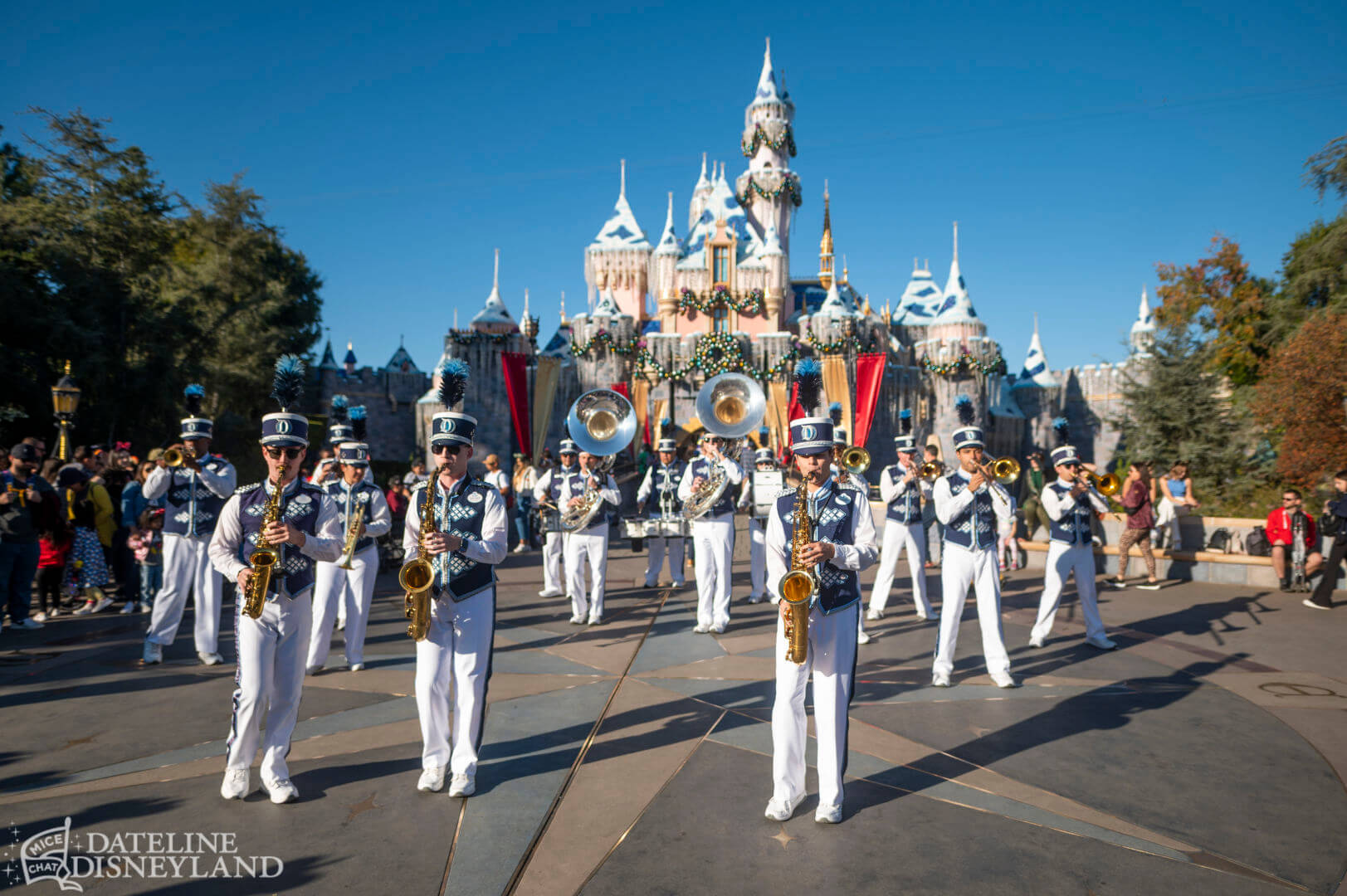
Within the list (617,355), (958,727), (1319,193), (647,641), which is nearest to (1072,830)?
(958,727)

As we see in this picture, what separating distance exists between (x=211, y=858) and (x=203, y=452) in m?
4.71

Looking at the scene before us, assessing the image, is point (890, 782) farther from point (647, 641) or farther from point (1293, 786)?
point (647, 641)

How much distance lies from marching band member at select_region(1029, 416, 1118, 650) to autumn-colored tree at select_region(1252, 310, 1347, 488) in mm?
8775

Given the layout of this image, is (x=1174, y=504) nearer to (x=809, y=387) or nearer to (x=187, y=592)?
(x=809, y=387)

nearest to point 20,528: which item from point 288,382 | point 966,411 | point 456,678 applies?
point 288,382

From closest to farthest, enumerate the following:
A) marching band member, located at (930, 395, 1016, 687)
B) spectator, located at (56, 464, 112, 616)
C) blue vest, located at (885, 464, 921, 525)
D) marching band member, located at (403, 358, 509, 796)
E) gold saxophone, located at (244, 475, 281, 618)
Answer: gold saxophone, located at (244, 475, 281, 618)
marching band member, located at (403, 358, 509, 796)
marching band member, located at (930, 395, 1016, 687)
spectator, located at (56, 464, 112, 616)
blue vest, located at (885, 464, 921, 525)

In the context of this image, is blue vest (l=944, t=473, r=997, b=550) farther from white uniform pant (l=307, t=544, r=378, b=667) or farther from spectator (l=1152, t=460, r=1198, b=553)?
spectator (l=1152, t=460, r=1198, b=553)

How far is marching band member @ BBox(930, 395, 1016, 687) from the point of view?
21.5 feet

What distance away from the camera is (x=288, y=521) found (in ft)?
15.2

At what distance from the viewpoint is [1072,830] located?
155 inches

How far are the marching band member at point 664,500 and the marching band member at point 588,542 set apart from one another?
1.02m

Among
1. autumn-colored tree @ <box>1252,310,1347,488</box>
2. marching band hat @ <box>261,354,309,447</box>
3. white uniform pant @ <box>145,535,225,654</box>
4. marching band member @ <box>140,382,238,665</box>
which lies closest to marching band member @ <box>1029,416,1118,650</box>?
marching band hat @ <box>261,354,309,447</box>

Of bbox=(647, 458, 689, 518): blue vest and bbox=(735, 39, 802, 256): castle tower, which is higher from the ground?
bbox=(735, 39, 802, 256): castle tower

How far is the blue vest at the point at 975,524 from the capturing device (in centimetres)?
683
